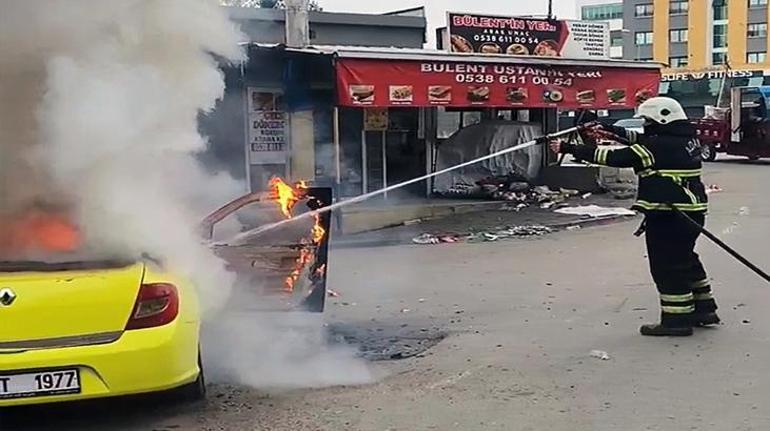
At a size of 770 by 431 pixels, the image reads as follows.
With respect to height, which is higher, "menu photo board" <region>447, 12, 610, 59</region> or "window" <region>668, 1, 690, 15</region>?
"window" <region>668, 1, 690, 15</region>

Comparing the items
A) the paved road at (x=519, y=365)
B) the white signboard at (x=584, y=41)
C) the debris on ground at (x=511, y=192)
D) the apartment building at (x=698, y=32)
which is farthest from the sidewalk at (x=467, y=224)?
the apartment building at (x=698, y=32)

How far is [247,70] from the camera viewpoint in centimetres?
1480

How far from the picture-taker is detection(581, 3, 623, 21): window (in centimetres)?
9431

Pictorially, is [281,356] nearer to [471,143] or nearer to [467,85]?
[467,85]

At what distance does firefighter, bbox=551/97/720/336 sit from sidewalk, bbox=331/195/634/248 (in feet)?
21.7

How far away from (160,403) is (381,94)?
968cm

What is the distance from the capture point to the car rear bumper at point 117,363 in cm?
459

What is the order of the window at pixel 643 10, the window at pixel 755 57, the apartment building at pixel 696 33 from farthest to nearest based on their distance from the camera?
the window at pixel 643 10 → the apartment building at pixel 696 33 → the window at pixel 755 57

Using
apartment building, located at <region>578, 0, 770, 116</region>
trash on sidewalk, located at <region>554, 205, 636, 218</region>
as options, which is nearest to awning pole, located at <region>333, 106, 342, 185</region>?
trash on sidewalk, located at <region>554, 205, 636, 218</region>

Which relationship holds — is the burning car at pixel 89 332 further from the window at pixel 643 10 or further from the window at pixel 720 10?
the window at pixel 643 10

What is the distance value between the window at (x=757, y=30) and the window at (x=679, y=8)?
6050 mm

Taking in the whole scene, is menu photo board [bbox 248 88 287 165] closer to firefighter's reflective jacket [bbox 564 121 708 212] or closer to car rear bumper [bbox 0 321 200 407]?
firefighter's reflective jacket [bbox 564 121 708 212]

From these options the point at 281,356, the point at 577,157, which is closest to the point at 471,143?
the point at 577,157

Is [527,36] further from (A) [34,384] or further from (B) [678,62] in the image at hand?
(B) [678,62]
